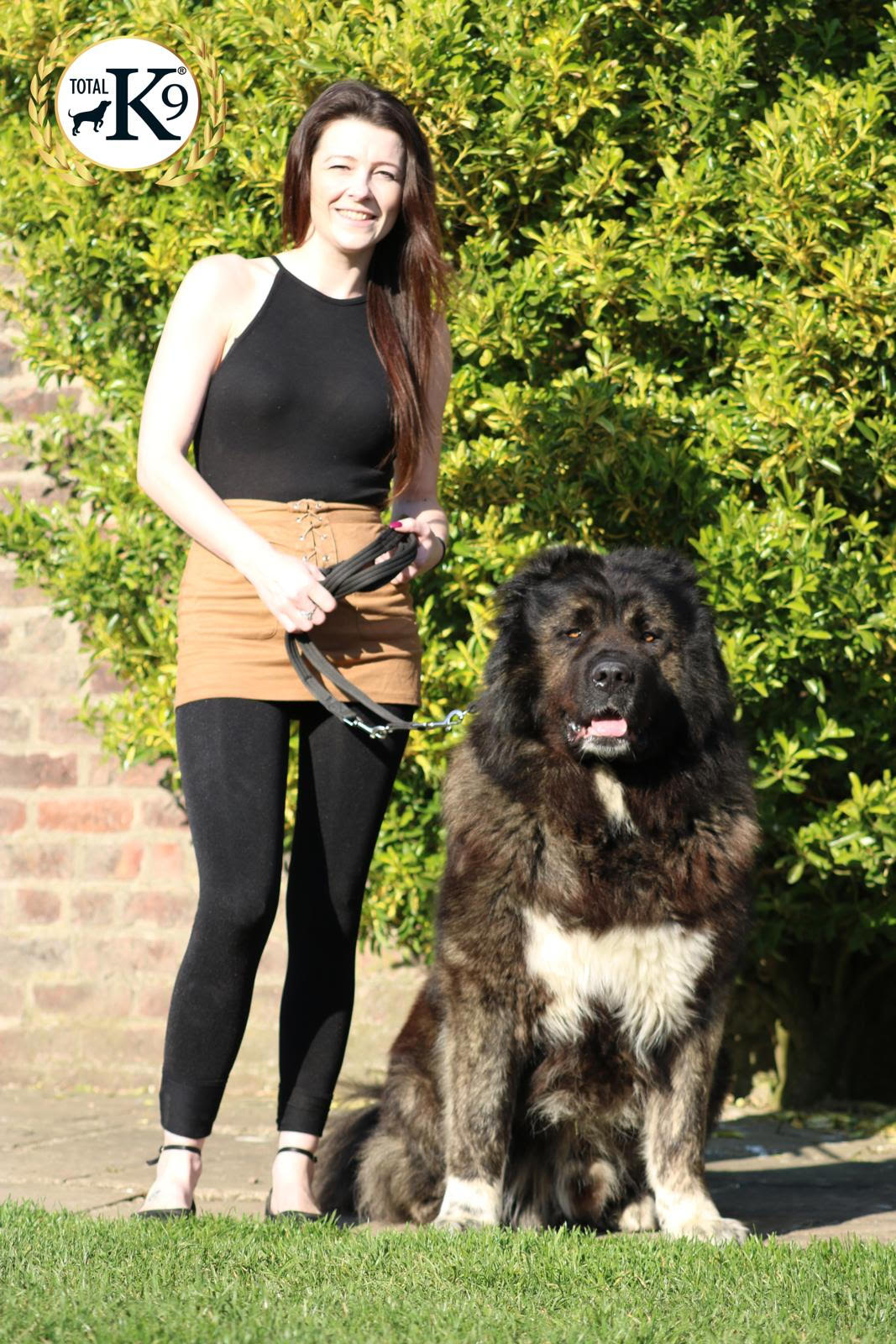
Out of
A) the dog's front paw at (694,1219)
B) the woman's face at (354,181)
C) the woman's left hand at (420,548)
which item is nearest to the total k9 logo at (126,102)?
Result: the woman's face at (354,181)

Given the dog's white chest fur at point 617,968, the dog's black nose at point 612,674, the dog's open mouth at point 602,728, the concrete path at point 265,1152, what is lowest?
the concrete path at point 265,1152

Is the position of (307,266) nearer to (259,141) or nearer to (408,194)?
(408,194)

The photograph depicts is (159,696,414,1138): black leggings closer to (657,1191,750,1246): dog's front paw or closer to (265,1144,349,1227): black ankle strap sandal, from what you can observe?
(265,1144,349,1227): black ankle strap sandal

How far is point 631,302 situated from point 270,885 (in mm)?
2540

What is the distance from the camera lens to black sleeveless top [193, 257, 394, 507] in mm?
3682

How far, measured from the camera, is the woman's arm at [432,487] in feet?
13.1

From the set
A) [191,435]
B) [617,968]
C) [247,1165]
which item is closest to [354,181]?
[191,435]

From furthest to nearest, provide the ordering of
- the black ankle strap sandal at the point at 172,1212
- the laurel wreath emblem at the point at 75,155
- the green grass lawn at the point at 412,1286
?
the laurel wreath emblem at the point at 75,155, the black ankle strap sandal at the point at 172,1212, the green grass lawn at the point at 412,1286

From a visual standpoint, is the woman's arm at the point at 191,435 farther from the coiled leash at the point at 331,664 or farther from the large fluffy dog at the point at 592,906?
the large fluffy dog at the point at 592,906

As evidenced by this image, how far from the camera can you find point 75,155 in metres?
5.62

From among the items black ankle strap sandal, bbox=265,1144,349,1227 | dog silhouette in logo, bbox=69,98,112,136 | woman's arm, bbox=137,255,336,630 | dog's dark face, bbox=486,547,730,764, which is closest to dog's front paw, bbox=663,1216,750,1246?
black ankle strap sandal, bbox=265,1144,349,1227

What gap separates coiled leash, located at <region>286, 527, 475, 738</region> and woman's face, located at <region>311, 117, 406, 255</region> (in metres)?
0.73

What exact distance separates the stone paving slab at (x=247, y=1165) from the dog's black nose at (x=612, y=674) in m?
1.47

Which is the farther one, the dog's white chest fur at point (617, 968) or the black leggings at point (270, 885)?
the dog's white chest fur at point (617, 968)
